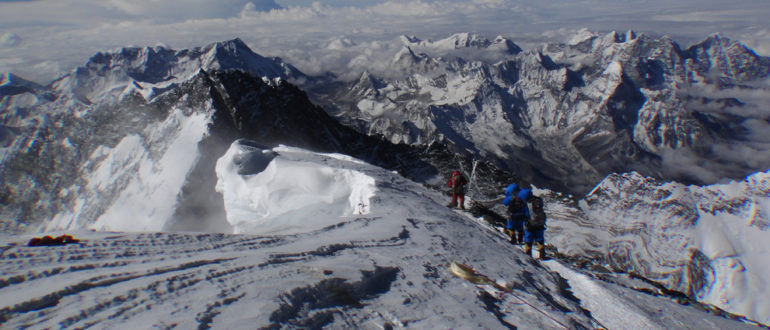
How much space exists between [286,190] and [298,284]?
17.5m

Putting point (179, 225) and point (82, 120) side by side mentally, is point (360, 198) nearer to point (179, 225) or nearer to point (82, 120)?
point (179, 225)

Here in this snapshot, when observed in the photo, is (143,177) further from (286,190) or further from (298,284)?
(298,284)

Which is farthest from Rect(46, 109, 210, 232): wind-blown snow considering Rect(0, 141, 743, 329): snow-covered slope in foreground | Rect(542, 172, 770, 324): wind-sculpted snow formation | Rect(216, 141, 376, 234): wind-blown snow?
Rect(542, 172, 770, 324): wind-sculpted snow formation

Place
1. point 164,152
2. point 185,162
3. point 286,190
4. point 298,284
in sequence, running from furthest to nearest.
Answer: point 164,152 < point 185,162 < point 286,190 < point 298,284

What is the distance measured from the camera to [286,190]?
80.5 ft

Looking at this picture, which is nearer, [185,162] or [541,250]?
[541,250]

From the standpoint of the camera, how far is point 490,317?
8.52m

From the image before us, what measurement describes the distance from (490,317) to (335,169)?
1846 cm

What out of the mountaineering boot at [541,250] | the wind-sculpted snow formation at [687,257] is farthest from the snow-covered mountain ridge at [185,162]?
the wind-sculpted snow formation at [687,257]

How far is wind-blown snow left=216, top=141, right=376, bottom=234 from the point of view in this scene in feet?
67.8

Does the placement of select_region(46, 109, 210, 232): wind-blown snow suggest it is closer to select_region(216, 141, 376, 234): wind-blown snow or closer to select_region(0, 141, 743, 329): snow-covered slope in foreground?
select_region(216, 141, 376, 234): wind-blown snow

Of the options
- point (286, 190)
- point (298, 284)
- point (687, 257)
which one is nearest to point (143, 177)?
point (286, 190)

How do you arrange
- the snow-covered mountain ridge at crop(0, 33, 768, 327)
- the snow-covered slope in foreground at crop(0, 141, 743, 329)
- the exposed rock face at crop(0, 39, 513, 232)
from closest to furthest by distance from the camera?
the snow-covered slope in foreground at crop(0, 141, 743, 329) → the snow-covered mountain ridge at crop(0, 33, 768, 327) → the exposed rock face at crop(0, 39, 513, 232)

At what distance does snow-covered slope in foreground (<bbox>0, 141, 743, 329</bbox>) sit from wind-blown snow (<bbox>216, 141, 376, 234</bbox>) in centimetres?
511
